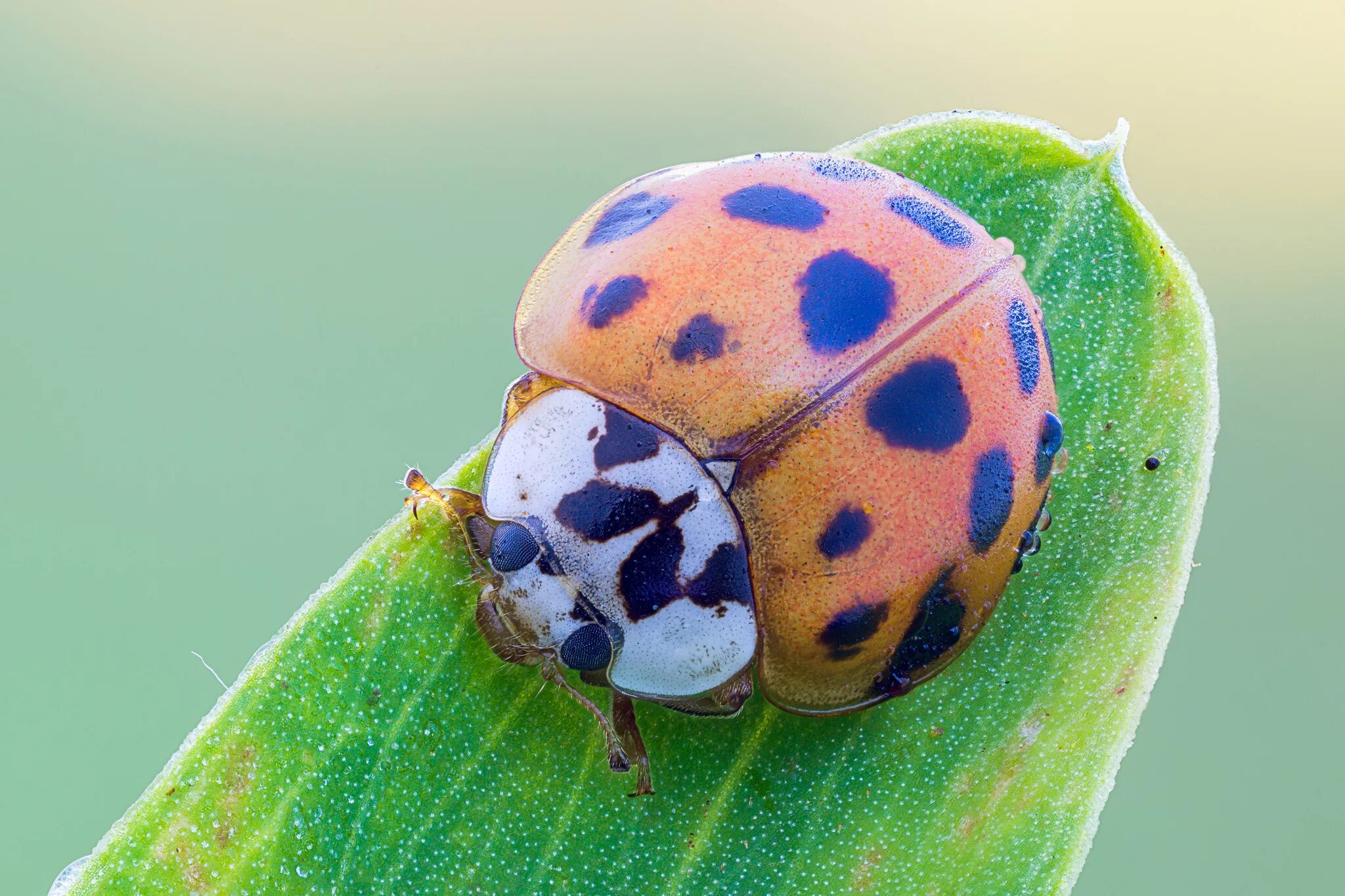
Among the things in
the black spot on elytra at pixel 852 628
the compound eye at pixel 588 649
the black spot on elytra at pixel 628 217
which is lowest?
the black spot on elytra at pixel 852 628

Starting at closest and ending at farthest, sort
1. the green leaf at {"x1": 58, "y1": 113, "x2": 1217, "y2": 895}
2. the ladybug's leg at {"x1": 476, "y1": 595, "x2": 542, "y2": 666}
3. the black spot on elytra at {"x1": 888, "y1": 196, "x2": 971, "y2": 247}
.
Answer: the green leaf at {"x1": 58, "y1": 113, "x2": 1217, "y2": 895} → the ladybug's leg at {"x1": 476, "y1": 595, "x2": 542, "y2": 666} → the black spot on elytra at {"x1": 888, "y1": 196, "x2": 971, "y2": 247}

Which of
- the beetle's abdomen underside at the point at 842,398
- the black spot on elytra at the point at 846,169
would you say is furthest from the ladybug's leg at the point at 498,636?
the black spot on elytra at the point at 846,169

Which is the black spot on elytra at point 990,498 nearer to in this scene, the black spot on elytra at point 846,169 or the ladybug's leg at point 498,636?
the black spot on elytra at point 846,169

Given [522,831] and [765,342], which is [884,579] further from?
[522,831]

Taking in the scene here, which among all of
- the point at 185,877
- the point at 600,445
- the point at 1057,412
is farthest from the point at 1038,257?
the point at 185,877

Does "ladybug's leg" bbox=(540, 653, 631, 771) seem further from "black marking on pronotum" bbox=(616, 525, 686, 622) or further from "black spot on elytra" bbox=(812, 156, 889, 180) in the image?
"black spot on elytra" bbox=(812, 156, 889, 180)

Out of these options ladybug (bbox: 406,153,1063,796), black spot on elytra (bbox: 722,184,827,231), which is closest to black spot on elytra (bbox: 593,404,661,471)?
ladybug (bbox: 406,153,1063,796)

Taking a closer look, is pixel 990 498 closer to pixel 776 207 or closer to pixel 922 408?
pixel 922 408
